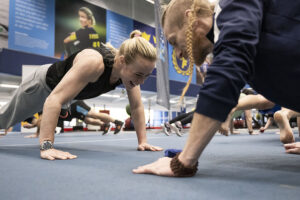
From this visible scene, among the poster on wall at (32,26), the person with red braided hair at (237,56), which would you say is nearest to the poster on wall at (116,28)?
the poster on wall at (32,26)

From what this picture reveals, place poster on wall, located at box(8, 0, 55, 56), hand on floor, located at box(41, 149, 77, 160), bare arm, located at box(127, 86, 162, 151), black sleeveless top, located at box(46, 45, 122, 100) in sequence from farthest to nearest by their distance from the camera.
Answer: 1. poster on wall, located at box(8, 0, 55, 56)
2. bare arm, located at box(127, 86, 162, 151)
3. black sleeveless top, located at box(46, 45, 122, 100)
4. hand on floor, located at box(41, 149, 77, 160)

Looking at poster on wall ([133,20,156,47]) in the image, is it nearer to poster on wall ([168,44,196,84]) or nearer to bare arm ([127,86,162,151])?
poster on wall ([168,44,196,84])

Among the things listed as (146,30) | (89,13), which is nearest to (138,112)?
(89,13)

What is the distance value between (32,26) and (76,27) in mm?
1155

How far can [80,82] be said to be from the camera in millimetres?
1172

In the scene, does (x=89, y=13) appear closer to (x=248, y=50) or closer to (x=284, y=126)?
(x=284, y=126)

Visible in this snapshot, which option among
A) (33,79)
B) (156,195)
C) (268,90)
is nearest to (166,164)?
(156,195)

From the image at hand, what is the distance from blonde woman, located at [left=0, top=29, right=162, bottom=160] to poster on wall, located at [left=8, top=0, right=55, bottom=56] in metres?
4.29

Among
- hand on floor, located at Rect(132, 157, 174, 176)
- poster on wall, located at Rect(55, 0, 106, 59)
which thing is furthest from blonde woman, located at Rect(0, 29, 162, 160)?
poster on wall, located at Rect(55, 0, 106, 59)

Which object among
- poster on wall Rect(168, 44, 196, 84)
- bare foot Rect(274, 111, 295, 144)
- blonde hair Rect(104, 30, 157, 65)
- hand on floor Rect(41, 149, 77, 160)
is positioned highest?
poster on wall Rect(168, 44, 196, 84)

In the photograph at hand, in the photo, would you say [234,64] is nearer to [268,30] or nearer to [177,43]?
[268,30]

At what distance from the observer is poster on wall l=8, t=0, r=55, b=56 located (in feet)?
17.0

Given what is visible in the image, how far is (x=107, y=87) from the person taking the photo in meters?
1.49

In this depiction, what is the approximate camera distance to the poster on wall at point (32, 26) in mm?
5180
